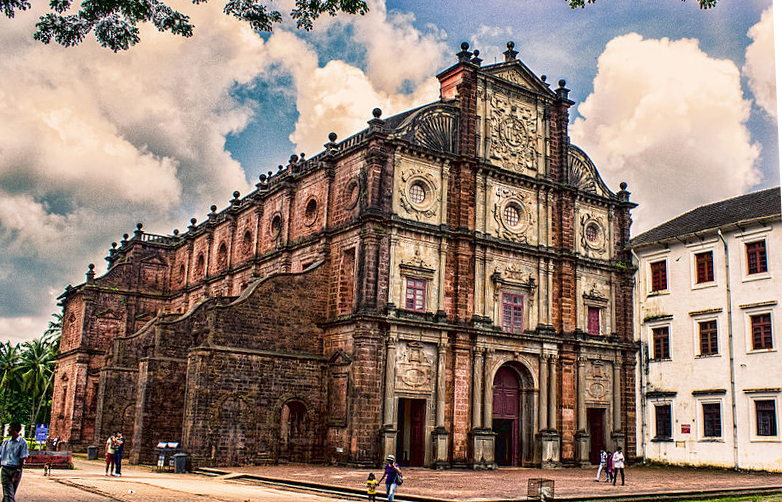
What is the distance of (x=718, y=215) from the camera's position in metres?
34.1

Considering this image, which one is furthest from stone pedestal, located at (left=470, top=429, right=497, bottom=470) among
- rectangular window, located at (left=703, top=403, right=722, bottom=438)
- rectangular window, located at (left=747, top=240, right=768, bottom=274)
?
rectangular window, located at (left=747, top=240, right=768, bottom=274)

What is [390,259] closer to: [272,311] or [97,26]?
[272,311]

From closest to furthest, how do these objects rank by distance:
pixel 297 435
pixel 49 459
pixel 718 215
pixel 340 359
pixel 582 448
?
pixel 49 459 < pixel 340 359 < pixel 297 435 < pixel 582 448 < pixel 718 215

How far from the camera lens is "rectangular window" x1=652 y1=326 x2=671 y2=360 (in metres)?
34.2

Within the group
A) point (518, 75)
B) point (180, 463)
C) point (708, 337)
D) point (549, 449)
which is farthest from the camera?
point (518, 75)

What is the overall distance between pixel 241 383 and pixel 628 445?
1717 cm

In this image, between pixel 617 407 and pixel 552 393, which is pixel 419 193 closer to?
pixel 552 393

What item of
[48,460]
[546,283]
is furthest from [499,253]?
[48,460]

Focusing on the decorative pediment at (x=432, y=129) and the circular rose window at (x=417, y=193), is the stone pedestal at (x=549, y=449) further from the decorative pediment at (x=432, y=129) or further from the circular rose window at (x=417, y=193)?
the decorative pediment at (x=432, y=129)

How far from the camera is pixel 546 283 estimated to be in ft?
106

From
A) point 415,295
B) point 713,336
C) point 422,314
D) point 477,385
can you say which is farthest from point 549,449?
point 713,336

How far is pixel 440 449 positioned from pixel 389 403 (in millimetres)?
2536

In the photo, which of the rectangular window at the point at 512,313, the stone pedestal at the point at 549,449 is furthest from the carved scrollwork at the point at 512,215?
the stone pedestal at the point at 549,449

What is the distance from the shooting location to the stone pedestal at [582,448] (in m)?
31.3
